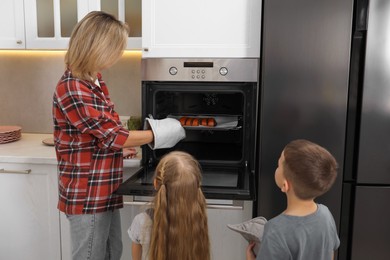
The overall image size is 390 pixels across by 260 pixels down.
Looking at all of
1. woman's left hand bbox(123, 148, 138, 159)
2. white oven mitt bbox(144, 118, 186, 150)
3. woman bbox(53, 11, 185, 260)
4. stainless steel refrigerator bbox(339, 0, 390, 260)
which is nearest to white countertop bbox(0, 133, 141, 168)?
woman's left hand bbox(123, 148, 138, 159)

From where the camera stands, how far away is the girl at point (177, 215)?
1235 mm

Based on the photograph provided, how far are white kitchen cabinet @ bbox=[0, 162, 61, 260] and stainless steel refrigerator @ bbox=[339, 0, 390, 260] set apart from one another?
135 cm

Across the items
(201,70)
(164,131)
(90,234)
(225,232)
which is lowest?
(225,232)

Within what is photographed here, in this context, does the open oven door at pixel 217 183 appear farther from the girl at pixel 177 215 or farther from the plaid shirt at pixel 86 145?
the girl at pixel 177 215

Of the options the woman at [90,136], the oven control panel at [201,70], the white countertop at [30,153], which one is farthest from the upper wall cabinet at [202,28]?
the white countertop at [30,153]

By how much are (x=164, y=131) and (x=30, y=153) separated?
0.80 meters

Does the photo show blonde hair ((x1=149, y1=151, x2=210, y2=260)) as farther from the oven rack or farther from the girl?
the oven rack

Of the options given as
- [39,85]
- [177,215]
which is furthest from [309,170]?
[39,85]

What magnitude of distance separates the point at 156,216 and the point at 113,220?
1.80 ft

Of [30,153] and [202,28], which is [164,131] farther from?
[30,153]

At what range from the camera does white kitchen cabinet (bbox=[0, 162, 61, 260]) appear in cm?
210

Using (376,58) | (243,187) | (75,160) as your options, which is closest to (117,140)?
(75,160)

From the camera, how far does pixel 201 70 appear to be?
1843 mm

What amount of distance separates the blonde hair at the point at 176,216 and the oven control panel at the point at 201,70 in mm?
670
